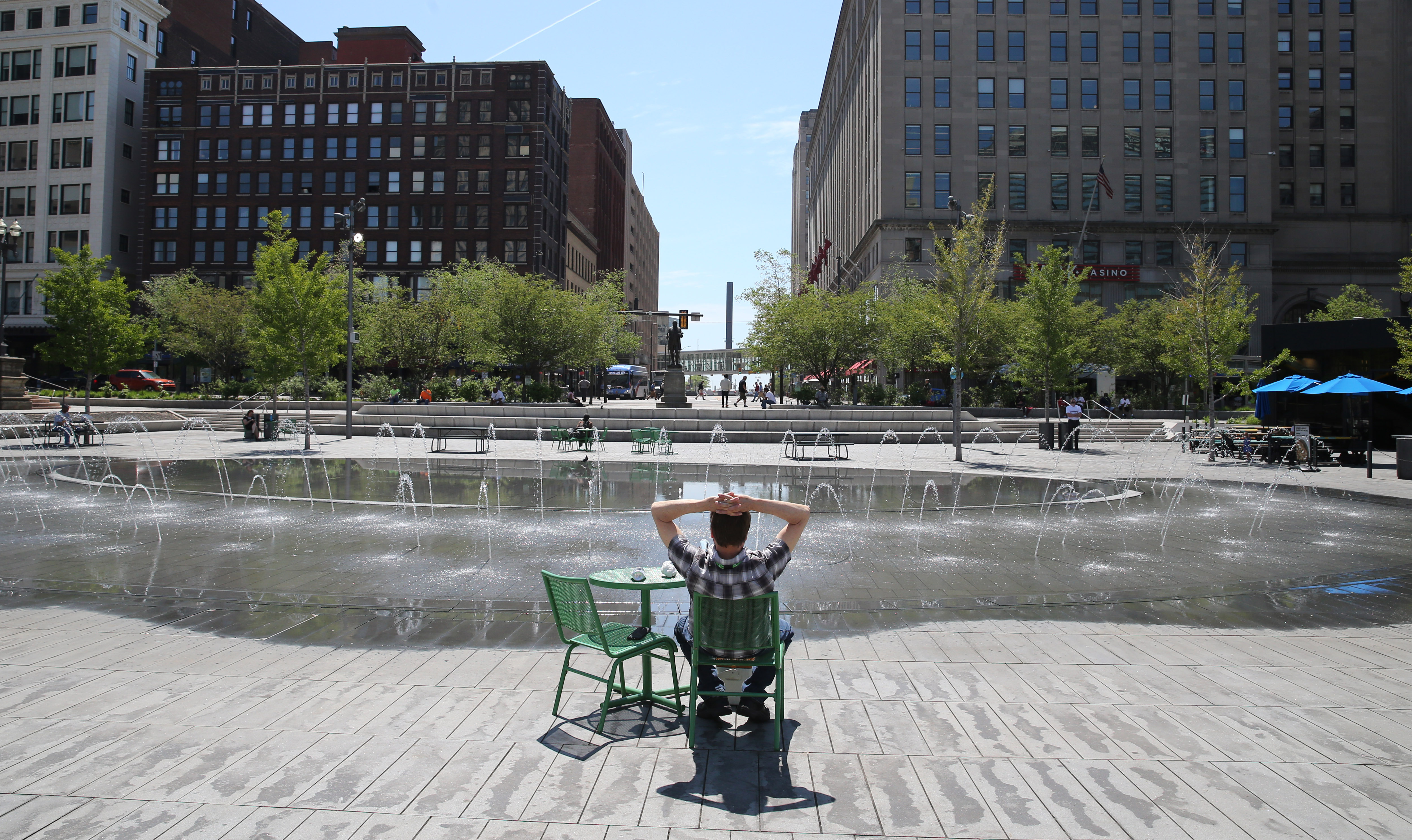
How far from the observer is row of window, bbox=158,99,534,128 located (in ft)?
254

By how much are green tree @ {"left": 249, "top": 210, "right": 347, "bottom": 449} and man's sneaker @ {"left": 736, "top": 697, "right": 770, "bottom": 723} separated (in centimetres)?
2616

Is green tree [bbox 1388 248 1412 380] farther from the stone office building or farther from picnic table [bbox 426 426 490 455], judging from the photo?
the stone office building

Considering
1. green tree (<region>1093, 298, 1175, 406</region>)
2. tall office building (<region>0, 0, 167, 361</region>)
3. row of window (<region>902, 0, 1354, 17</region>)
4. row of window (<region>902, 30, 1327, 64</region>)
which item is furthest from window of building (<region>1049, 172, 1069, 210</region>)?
tall office building (<region>0, 0, 167, 361</region>)

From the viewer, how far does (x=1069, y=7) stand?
60.2 meters

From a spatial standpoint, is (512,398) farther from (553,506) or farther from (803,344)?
(553,506)

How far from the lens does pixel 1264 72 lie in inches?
2376

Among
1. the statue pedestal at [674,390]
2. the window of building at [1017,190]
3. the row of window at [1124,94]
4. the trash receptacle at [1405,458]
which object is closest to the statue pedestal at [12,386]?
the statue pedestal at [674,390]

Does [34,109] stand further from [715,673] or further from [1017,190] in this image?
[715,673]

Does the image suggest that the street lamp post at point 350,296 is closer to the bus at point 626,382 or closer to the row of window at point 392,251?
the bus at point 626,382

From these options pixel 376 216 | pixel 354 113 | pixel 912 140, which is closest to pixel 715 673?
pixel 912 140

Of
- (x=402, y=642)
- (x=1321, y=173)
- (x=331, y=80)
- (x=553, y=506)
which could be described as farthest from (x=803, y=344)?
(x=331, y=80)

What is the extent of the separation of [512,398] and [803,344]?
15428mm

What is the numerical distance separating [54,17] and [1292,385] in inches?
3724

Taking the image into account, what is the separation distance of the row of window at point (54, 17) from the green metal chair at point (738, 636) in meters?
93.0
